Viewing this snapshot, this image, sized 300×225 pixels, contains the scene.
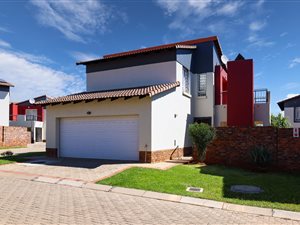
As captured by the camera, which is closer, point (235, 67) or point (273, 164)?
point (273, 164)

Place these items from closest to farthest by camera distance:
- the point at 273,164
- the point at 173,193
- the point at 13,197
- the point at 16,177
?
the point at 13,197 < the point at 173,193 < the point at 16,177 < the point at 273,164

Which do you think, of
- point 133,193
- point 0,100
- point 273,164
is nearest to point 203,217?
point 133,193

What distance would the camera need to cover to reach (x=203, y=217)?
669 cm

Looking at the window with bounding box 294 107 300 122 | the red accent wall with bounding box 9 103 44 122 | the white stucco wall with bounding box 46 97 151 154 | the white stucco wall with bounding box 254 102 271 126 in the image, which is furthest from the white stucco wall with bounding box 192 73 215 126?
the red accent wall with bounding box 9 103 44 122

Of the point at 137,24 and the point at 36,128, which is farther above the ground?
the point at 137,24

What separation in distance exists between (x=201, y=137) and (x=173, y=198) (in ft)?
20.5

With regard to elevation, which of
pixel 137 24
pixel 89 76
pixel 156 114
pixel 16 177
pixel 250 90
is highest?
pixel 137 24

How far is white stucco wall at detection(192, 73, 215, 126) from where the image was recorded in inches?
771

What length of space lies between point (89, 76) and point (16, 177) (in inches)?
436

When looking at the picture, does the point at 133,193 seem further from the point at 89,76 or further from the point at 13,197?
the point at 89,76

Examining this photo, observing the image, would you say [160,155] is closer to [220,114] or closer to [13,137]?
[220,114]

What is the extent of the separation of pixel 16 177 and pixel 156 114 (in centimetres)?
722

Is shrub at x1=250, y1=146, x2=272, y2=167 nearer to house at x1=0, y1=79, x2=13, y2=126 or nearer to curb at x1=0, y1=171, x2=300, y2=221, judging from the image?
curb at x1=0, y1=171, x2=300, y2=221

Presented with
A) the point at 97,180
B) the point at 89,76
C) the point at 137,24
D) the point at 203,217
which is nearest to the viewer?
the point at 203,217
